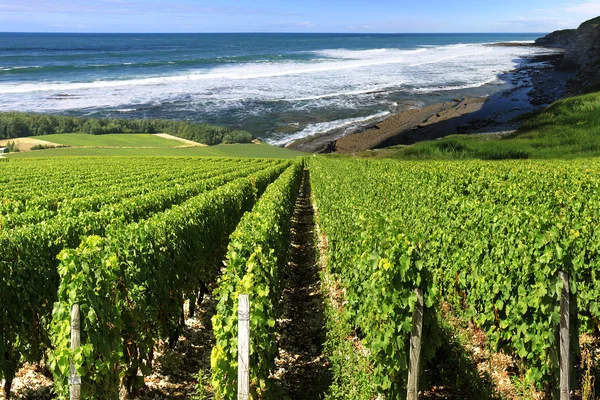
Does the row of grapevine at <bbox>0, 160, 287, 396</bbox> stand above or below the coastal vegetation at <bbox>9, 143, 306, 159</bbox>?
above

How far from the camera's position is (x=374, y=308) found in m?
6.02

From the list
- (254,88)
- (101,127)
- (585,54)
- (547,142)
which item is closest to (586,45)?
(585,54)

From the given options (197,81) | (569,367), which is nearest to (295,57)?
(197,81)

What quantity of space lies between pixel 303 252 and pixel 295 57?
497 ft

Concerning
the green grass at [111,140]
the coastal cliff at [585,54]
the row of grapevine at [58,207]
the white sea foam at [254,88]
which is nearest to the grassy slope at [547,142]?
the white sea foam at [254,88]

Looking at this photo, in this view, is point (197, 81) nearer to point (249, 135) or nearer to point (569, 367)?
point (249, 135)

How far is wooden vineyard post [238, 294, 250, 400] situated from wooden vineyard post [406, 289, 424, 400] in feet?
5.92

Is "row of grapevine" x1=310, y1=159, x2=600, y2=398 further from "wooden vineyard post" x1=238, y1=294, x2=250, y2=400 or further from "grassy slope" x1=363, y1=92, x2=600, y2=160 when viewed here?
"grassy slope" x1=363, y1=92, x2=600, y2=160

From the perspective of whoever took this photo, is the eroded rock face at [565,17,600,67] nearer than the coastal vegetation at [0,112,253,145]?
No

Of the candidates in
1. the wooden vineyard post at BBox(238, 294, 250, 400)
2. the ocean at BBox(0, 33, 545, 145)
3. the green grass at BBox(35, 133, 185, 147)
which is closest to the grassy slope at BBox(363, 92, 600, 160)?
the ocean at BBox(0, 33, 545, 145)

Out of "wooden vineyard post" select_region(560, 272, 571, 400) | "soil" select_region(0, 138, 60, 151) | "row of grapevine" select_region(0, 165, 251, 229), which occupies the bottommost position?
"soil" select_region(0, 138, 60, 151)

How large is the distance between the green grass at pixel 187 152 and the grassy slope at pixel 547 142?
Result: 16.6 m

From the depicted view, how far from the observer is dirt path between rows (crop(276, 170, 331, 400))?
6.95 meters

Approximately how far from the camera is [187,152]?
60906mm
